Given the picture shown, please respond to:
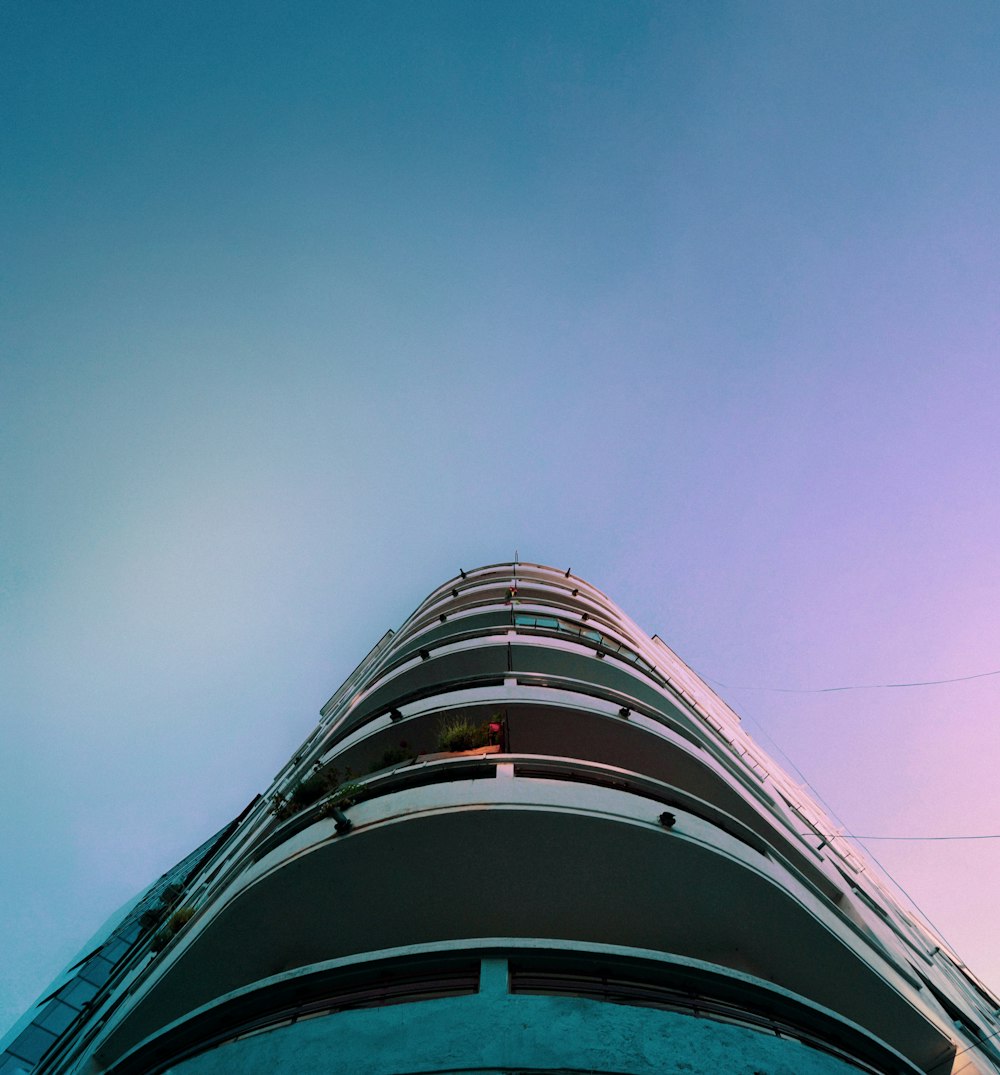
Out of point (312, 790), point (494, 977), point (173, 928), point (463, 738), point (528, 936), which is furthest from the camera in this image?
point (173, 928)

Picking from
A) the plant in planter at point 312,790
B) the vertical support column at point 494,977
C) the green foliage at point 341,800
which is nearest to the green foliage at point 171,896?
the plant in planter at point 312,790

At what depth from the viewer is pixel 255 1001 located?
6352 mm

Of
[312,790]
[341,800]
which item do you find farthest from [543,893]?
[312,790]

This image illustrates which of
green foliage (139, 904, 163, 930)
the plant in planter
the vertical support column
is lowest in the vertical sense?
the vertical support column

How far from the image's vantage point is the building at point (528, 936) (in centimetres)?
527

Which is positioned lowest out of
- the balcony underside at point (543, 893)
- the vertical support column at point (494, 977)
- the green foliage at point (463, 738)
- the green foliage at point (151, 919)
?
the vertical support column at point (494, 977)

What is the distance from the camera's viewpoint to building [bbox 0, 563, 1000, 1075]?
17.3 ft

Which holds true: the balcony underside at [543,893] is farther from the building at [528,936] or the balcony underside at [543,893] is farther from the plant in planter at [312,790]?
the plant in planter at [312,790]

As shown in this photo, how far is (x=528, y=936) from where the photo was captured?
793cm

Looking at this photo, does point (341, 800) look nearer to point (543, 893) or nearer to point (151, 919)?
point (543, 893)

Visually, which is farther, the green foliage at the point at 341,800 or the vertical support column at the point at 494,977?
the green foliage at the point at 341,800

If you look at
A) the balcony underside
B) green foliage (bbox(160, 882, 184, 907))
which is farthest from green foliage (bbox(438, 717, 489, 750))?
green foliage (bbox(160, 882, 184, 907))

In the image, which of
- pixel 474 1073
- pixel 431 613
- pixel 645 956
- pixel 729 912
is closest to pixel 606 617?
pixel 431 613

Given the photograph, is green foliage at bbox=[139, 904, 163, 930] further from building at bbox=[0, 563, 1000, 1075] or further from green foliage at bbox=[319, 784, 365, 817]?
green foliage at bbox=[319, 784, 365, 817]
